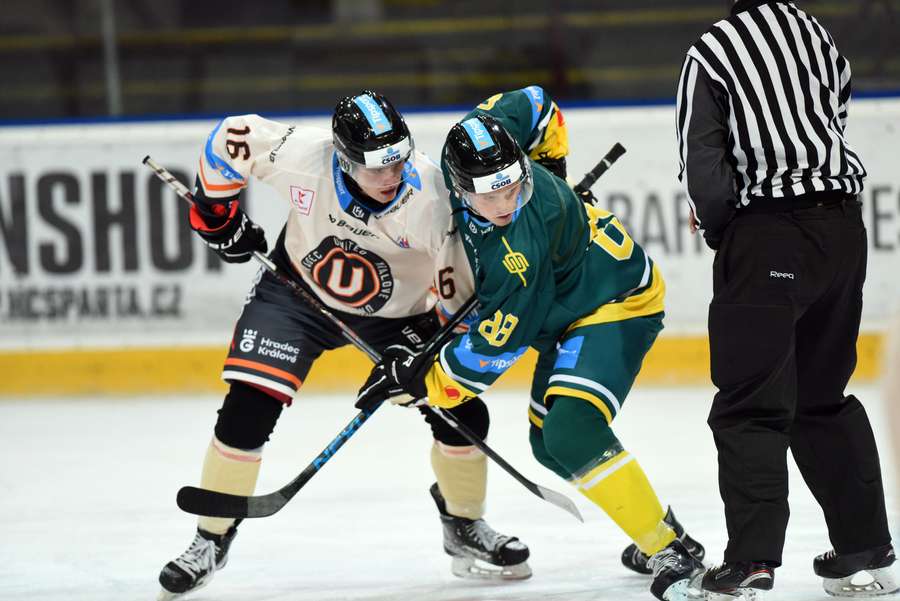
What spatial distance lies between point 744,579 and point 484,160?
909 millimetres

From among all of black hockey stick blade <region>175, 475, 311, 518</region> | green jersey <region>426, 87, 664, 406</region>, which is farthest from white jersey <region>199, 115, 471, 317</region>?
black hockey stick blade <region>175, 475, 311, 518</region>

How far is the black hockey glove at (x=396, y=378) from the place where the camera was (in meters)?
2.43

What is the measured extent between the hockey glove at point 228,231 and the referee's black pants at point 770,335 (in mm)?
1112

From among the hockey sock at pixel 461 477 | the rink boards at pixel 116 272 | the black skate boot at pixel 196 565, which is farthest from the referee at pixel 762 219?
the rink boards at pixel 116 272

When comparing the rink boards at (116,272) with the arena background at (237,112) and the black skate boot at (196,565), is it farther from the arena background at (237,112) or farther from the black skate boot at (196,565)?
the black skate boot at (196,565)

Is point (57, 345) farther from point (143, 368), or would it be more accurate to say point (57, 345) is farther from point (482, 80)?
point (482, 80)

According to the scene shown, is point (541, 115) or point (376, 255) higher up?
point (541, 115)

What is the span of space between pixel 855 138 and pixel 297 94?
7.66 ft

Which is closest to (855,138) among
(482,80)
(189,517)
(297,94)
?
(482,80)

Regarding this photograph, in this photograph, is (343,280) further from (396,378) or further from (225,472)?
(225,472)

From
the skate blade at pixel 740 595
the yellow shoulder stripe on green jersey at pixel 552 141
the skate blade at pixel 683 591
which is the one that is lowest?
the skate blade at pixel 683 591

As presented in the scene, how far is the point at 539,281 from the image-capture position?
232 cm

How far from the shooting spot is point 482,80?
209 inches

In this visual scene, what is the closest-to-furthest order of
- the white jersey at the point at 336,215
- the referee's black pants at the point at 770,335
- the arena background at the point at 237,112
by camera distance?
the referee's black pants at the point at 770,335
the white jersey at the point at 336,215
the arena background at the point at 237,112
